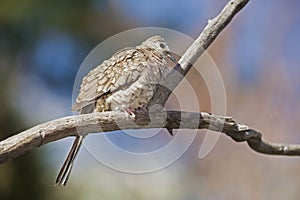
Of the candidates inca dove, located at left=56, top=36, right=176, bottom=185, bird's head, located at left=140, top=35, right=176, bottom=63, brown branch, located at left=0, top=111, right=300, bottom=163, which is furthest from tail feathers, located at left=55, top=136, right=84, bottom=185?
bird's head, located at left=140, top=35, right=176, bottom=63

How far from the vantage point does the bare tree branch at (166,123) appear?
4.10ft

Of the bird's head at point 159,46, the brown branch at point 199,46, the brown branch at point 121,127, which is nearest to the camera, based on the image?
the brown branch at point 121,127

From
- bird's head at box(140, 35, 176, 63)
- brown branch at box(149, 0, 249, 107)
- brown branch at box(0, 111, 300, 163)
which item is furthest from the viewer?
bird's head at box(140, 35, 176, 63)

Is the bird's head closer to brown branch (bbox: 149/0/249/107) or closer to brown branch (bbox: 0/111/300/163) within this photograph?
brown branch (bbox: 149/0/249/107)

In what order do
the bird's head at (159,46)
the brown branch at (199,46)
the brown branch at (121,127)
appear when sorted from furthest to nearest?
the bird's head at (159,46) → the brown branch at (199,46) → the brown branch at (121,127)

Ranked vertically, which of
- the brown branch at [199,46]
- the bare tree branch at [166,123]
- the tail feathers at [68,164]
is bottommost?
the tail feathers at [68,164]

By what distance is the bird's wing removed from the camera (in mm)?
1418

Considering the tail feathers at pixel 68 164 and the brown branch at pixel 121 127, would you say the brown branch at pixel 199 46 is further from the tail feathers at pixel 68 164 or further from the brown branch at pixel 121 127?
the tail feathers at pixel 68 164

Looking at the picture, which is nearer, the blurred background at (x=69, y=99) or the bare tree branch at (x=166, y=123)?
the bare tree branch at (x=166, y=123)

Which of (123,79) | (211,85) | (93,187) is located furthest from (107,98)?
(93,187)

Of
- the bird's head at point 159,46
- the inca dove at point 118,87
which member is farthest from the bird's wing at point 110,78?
the bird's head at point 159,46

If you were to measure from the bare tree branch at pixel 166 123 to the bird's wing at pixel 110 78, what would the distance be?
8 centimetres

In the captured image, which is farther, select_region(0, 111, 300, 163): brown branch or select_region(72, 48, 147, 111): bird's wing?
select_region(72, 48, 147, 111): bird's wing

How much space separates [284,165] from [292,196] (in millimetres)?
202
